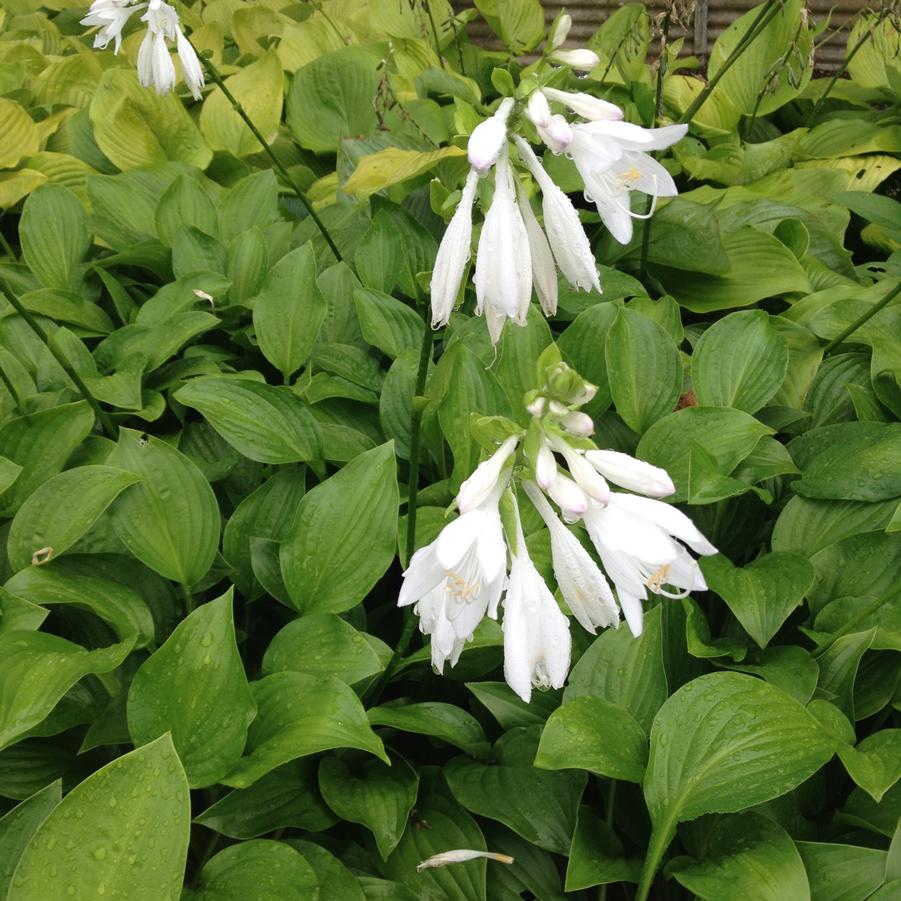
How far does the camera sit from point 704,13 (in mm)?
4621

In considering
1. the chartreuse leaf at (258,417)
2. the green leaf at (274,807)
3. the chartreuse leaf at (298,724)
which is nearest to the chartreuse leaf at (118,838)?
the chartreuse leaf at (298,724)

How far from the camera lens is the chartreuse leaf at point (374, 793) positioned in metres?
1.53

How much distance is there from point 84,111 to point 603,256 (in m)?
2.14

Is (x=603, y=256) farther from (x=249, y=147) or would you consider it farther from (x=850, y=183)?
(x=249, y=147)

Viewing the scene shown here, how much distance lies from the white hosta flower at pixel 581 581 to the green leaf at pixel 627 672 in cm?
56

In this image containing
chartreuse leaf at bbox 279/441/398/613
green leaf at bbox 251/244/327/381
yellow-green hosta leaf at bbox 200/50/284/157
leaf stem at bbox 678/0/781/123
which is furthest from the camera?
yellow-green hosta leaf at bbox 200/50/284/157

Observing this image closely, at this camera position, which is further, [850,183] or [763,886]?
[850,183]

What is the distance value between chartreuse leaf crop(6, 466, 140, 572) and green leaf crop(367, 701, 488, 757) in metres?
0.63

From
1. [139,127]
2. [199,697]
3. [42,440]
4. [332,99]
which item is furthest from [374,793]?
[332,99]

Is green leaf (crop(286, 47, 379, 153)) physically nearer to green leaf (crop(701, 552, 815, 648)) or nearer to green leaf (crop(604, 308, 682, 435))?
green leaf (crop(604, 308, 682, 435))

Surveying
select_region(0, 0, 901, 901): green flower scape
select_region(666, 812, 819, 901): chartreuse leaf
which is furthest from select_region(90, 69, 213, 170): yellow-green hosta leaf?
select_region(666, 812, 819, 901): chartreuse leaf

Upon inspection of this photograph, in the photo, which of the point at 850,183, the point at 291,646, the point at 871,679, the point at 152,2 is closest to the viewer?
the point at 291,646

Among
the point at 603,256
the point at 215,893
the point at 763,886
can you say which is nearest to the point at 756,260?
the point at 603,256

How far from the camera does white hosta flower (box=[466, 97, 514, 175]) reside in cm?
108
